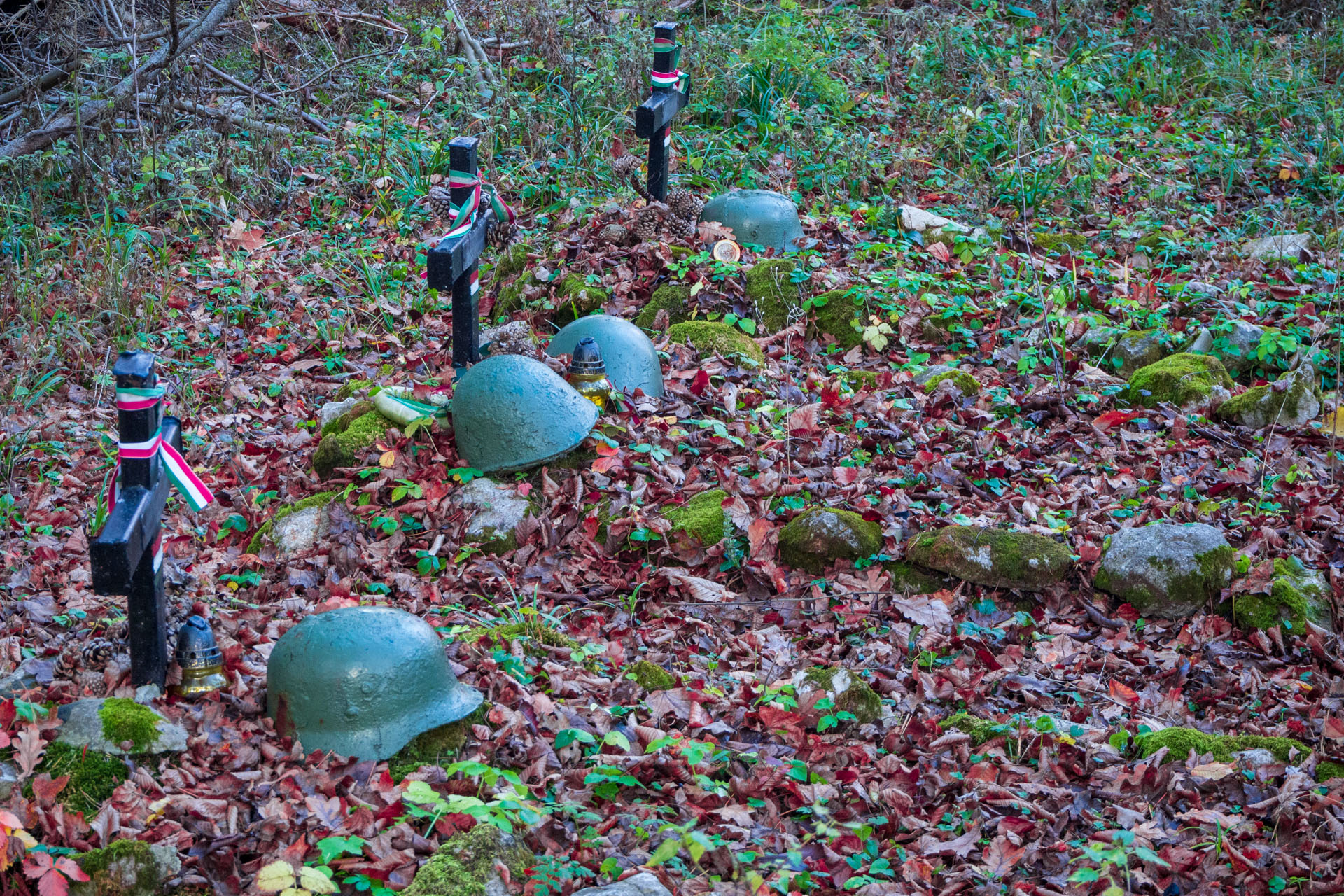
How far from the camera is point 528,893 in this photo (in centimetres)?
292

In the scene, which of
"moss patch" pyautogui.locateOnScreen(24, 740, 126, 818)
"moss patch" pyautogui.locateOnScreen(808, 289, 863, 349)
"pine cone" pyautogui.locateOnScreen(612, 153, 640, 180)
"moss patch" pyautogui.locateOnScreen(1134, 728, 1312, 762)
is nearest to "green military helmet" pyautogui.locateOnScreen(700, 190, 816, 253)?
"moss patch" pyautogui.locateOnScreen(808, 289, 863, 349)

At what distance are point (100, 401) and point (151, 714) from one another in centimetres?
376

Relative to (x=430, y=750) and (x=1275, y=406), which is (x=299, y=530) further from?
(x=1275, y=406)

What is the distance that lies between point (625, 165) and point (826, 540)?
4795mm

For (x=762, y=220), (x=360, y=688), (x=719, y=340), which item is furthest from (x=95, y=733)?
(x=762, y=220)

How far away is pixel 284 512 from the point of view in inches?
199

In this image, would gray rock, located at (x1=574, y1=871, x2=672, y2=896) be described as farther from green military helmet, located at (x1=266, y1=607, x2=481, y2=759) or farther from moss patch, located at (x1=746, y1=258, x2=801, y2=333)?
moss patch, located at (x1=746, y1=258, x2=801, y2=333)

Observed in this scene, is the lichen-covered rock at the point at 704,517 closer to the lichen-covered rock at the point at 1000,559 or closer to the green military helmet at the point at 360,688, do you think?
the lichen-covered rock at the point at 1000,559

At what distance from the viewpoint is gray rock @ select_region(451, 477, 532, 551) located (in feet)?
15.9

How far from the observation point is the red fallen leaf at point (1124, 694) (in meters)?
3.94

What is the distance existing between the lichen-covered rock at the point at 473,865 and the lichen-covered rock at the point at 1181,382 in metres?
4.44

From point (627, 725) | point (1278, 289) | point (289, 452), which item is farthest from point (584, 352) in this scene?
point (1278, 289)

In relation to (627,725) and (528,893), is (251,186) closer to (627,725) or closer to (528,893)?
(627,725)

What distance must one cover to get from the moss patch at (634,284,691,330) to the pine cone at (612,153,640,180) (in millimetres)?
1971
